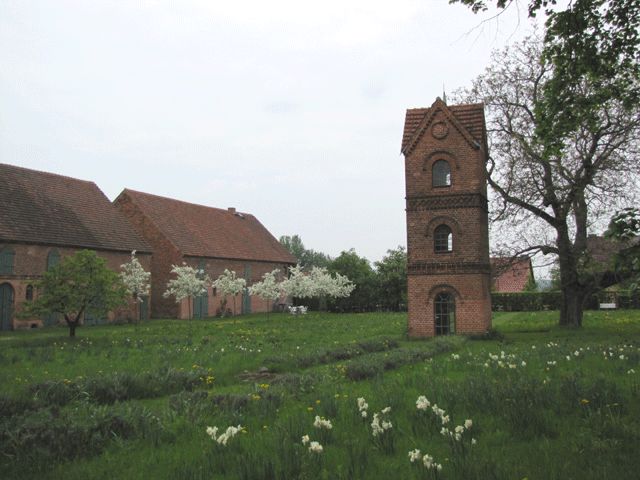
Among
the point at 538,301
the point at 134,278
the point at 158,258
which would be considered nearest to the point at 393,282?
the point at 538,301

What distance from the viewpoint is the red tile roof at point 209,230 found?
50.4m

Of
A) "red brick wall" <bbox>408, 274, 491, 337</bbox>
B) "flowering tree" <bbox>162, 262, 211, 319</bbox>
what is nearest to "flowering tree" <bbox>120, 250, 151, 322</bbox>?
"flowering tree" <bbox>162, 262, 211, 319</bbox>

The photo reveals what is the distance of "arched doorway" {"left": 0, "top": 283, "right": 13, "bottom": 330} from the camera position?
34513 mm

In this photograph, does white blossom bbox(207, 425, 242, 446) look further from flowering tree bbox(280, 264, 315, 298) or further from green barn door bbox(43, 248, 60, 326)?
flowering tree bbox(280, 264, 315, 298)

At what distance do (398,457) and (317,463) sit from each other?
926mm

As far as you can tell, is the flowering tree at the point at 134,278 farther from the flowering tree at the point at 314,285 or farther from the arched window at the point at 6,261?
the flowering tree at the point at 314,285

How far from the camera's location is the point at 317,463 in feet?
18.3

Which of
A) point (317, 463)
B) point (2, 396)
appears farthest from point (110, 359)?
point (317, 463)

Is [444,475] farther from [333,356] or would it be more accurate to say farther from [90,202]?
[90,202]

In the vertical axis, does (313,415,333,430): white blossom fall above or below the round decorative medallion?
below

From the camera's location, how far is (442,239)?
26484 mm

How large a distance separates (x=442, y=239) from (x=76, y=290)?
1680cm

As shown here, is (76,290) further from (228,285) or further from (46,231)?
(228,285)

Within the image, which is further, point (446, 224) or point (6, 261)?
point (6, 261)
